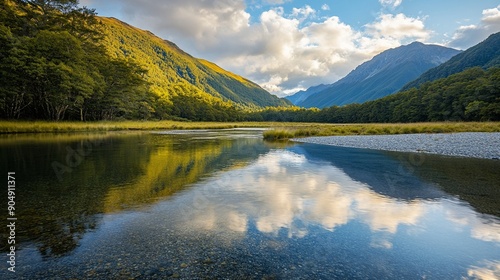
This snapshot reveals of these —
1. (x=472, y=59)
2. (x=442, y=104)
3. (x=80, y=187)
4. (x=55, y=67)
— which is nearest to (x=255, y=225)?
(x=80, y=187)

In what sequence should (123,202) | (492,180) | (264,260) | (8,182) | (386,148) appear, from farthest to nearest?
(386,148) → (492,180) → (8,182) → (123,202) → (264,260)

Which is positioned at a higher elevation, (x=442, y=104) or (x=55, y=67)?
(x=442, y=104)

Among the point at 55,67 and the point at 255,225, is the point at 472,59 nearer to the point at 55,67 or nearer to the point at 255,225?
the point at 55,67

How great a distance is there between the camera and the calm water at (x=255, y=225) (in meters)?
3.79

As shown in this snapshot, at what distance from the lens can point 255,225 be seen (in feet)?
18.0

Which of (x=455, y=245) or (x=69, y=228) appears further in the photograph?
(x=69, y=228)

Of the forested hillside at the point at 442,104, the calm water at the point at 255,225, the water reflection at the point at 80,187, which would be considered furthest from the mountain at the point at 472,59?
the water reflection at the point at 80,187

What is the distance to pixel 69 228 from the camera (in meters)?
5.10

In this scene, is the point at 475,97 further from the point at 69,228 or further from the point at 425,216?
the point at 69,228

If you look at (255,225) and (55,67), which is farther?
(55,67)

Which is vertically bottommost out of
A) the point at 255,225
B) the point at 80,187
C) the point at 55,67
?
the point at 80,187

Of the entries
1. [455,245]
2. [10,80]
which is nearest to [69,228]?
[455,245]

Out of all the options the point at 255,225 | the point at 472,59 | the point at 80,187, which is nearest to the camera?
the point at 255,225

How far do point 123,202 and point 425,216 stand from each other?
720cm
